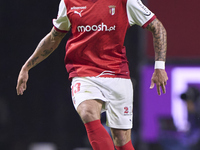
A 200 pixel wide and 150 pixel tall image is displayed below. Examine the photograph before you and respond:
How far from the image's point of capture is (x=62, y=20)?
3.22 m

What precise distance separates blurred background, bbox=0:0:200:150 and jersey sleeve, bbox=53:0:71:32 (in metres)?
2.69

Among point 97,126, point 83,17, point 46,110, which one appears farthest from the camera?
point 46,110

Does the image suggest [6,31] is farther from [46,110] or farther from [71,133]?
[71,133]

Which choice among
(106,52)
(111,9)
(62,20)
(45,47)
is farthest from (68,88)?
(111,9)

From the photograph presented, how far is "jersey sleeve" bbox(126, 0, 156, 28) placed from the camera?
3.03 m

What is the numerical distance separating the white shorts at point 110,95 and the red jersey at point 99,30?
5 centimetres

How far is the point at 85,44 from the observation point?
3068mm

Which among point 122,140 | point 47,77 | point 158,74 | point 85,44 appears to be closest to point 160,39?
point 158,74

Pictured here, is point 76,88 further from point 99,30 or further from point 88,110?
point 99,30

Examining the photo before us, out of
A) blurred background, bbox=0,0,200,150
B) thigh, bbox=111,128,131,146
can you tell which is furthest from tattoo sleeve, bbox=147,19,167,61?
blurred background, bbox=0,0,200,150

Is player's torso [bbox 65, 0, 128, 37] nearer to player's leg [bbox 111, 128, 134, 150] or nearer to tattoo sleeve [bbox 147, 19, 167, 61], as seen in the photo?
tattoo sleeve [bbox 147, 19, 167, 61]

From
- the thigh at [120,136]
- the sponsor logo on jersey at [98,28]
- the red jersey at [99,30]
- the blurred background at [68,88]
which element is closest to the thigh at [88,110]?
the red jersey at [99,30]

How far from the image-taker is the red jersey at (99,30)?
3035 mm

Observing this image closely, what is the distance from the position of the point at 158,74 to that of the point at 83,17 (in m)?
0.67
